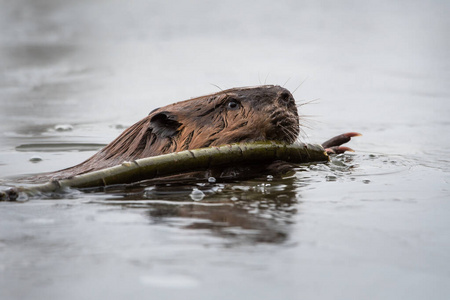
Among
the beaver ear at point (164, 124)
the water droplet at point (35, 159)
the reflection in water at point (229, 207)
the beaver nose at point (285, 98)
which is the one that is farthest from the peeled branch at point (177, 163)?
the water droplet at point (35, 159)

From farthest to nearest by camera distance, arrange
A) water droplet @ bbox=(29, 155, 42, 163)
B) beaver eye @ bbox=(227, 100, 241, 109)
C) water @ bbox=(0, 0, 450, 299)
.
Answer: water droplet @ bbox=(29, 155, 42, 163)
beaver eye @ bbox=(227, 100, 241, 109)
water @ bbox=(0, 0, 450, 299)

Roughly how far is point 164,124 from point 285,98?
76 centimetres

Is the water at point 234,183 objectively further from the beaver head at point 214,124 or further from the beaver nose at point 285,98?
the beaver nose at point 285,98

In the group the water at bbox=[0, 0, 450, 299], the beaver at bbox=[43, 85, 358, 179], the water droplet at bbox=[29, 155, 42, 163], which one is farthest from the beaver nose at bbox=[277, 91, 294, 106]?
the water droplet at bbox=[29, 155, 42, 163]

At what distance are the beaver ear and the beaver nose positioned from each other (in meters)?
0.64

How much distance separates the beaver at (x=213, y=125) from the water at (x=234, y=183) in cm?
33

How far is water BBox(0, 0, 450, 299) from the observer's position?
232cm

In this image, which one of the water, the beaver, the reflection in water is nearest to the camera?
the water

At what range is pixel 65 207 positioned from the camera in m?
3.24

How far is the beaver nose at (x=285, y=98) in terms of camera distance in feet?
13.4

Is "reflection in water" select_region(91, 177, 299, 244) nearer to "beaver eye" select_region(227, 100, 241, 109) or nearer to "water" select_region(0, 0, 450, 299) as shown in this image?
"water" select_region(0, 0, 450, 299)

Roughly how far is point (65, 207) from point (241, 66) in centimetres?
669

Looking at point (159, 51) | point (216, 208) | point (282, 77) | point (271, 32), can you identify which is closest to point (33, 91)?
point (159, 51)

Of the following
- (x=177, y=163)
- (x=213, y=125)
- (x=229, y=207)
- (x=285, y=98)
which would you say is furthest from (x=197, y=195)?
(x=285, y=98)
